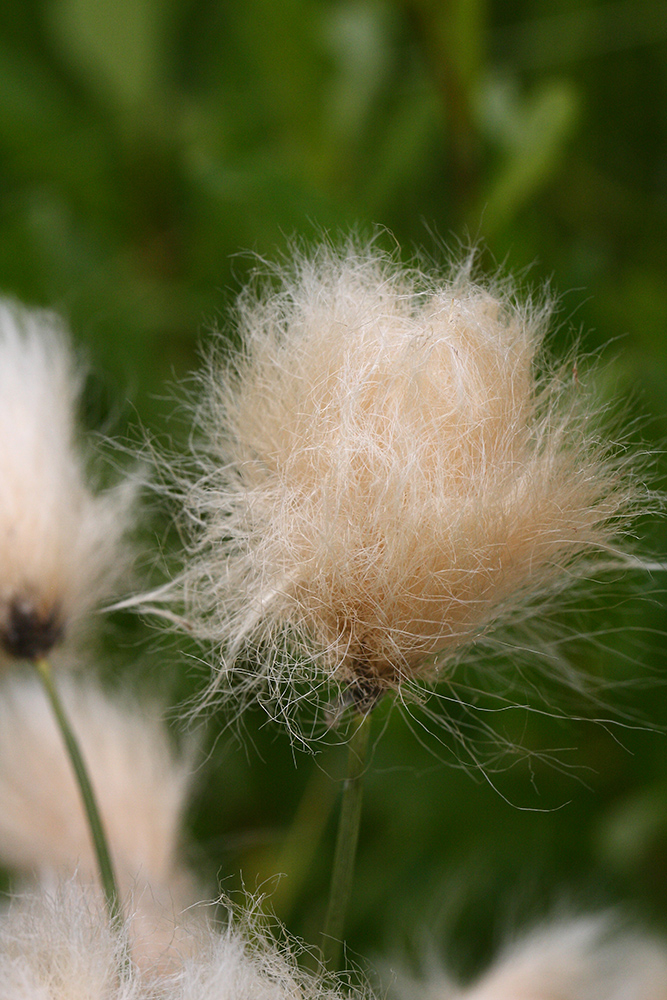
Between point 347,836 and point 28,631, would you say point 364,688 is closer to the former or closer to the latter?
point 347,836

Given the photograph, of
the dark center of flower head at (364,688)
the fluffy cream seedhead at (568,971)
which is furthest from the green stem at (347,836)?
the fluffy cream seedhead at (568,971)

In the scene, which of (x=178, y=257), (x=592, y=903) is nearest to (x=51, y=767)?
A: (x=592, y=903)

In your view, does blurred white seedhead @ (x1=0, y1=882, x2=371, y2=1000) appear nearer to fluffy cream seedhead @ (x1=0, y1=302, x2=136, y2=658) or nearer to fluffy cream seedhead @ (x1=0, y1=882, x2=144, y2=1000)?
fluffy cream seedhead @ (x1=0, y1=882, x2=144, y2=1000)

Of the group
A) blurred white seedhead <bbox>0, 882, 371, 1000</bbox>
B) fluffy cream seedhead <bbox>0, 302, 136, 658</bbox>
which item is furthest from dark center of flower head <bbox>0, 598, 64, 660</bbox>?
blurred white seedhead <bbox>0, 882, 371, 1000</bbox>

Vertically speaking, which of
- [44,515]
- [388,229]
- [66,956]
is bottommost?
[66,956]

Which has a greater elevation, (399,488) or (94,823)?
(399,488)

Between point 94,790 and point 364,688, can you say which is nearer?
point 364,688

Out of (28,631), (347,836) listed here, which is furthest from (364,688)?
(28,631)
